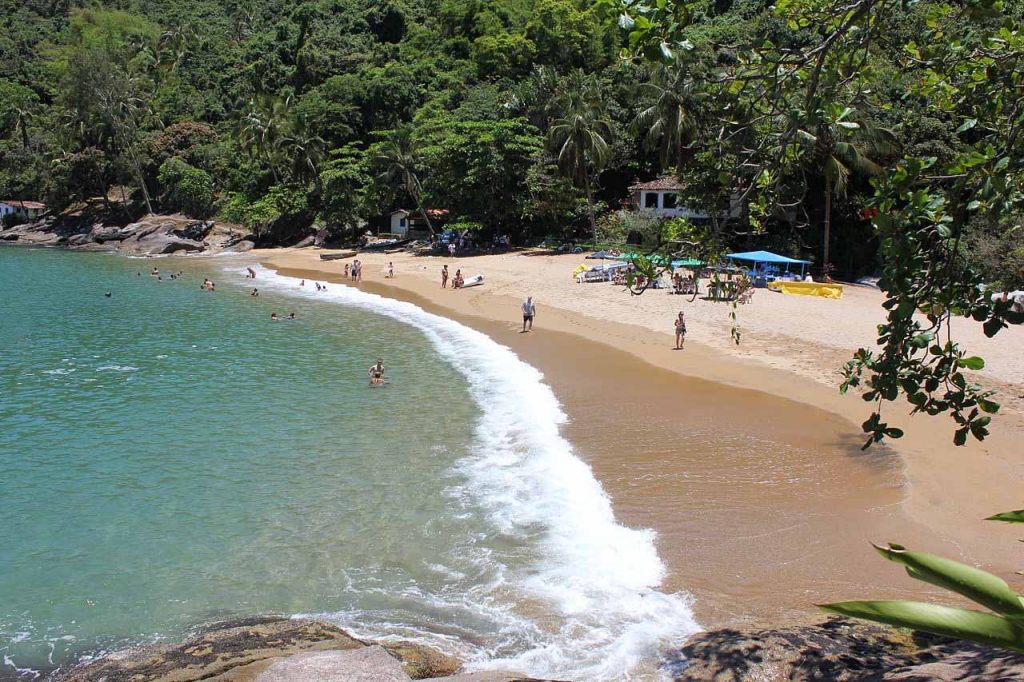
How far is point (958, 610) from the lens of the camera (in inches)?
79.9

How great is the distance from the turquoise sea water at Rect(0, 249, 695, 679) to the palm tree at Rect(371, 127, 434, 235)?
2889cm

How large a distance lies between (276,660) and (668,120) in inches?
1459

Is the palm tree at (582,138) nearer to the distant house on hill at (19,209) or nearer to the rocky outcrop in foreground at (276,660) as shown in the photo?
the rocky outcrop in foreground at (276,660)


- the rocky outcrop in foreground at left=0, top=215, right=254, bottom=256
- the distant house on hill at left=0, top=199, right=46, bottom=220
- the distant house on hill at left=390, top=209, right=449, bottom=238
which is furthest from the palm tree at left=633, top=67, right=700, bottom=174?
the distant house on hill at left=0, top=199, right=46, bottom=220

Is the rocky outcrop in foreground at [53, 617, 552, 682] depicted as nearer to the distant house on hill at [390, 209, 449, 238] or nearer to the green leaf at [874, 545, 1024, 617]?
the green leaf at [874, 545, 1024, 617]

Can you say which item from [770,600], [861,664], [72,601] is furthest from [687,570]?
[72,601]

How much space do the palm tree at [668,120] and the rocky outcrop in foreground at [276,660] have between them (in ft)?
110

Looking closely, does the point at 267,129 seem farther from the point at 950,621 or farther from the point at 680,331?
the point at 950,621

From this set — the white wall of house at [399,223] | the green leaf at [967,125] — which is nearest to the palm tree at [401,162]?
the white wall of house at [399,223]

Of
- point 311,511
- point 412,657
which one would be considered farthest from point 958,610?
point 311,511

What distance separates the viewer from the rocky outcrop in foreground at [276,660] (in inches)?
232

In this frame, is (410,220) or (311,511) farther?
(410,220)

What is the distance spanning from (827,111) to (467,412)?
1191 cm

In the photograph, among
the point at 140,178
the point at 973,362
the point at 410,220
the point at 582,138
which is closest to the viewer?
the point at 973,362
